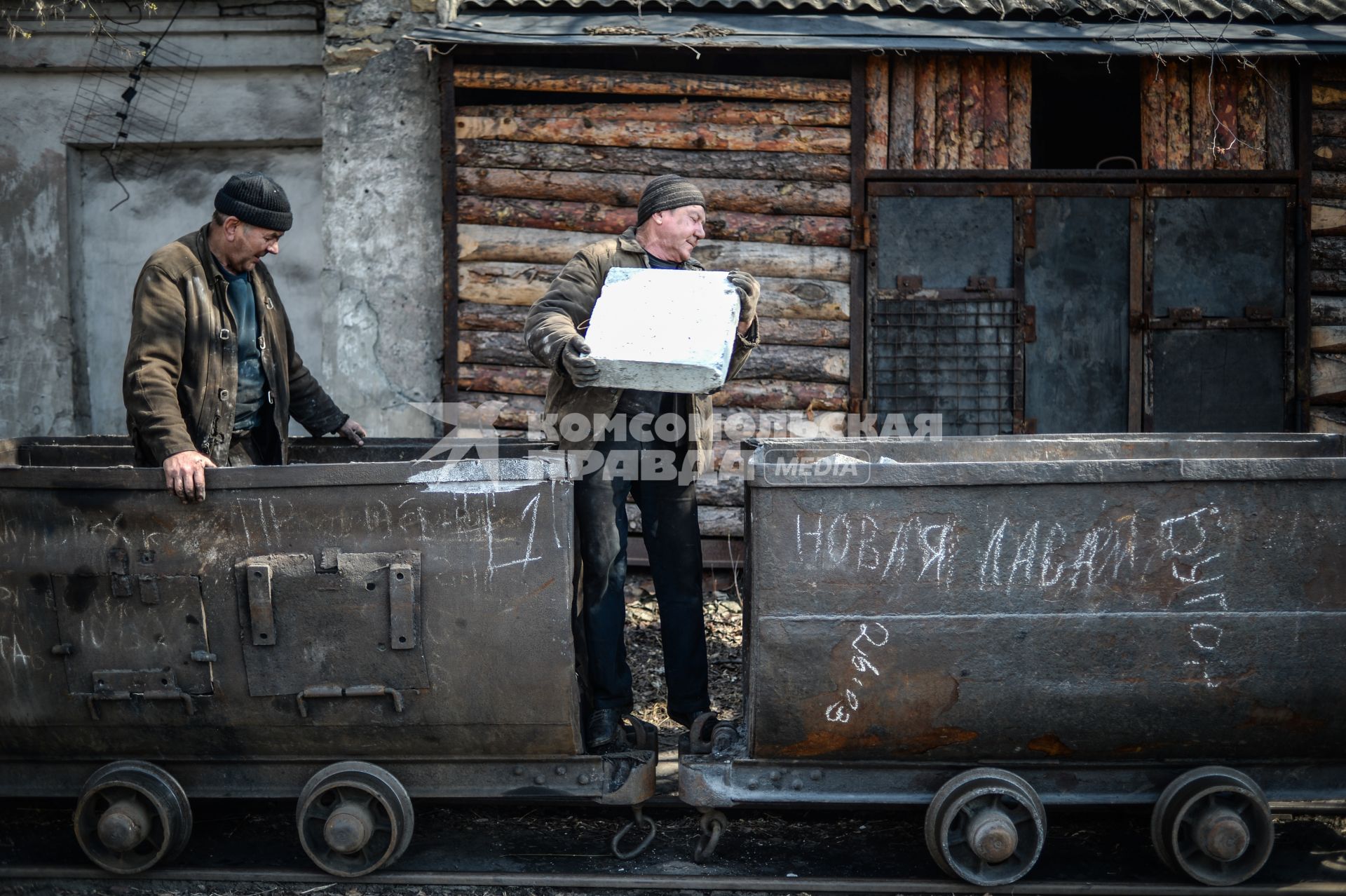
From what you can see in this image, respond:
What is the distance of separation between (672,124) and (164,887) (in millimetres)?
4820

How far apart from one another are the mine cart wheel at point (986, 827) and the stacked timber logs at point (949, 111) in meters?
4.25

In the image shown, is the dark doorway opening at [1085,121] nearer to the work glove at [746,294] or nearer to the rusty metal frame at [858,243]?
the rusty metal frame at [858,243]

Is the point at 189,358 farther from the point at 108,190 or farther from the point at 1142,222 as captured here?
the point at 1142,222

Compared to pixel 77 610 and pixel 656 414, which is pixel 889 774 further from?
pixel 77 610

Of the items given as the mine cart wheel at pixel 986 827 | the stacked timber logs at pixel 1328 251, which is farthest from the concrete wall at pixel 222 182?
the stacked timber logs at pixel 1328 251

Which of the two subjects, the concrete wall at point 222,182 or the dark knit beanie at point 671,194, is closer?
the dark knit beanie at point 671,194

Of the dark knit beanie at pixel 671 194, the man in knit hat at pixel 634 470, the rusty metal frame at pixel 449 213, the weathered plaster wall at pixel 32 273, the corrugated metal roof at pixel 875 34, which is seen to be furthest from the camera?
the weathered plaster wall at pixel 32 273

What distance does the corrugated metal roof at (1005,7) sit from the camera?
22.3ft

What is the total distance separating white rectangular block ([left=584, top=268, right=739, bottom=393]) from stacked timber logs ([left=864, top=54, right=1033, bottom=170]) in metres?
3.22

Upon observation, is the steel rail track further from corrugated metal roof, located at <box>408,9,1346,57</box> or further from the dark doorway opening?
the dark doorway opening

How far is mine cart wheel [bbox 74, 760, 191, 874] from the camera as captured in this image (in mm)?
3732

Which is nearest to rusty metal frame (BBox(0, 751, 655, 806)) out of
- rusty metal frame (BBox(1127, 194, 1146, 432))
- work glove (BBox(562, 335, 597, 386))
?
work glove (BBox(562, 335, 597, 386))

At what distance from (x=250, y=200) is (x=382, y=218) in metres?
3.09

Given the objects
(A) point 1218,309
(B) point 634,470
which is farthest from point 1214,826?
(A) point 1218,309
